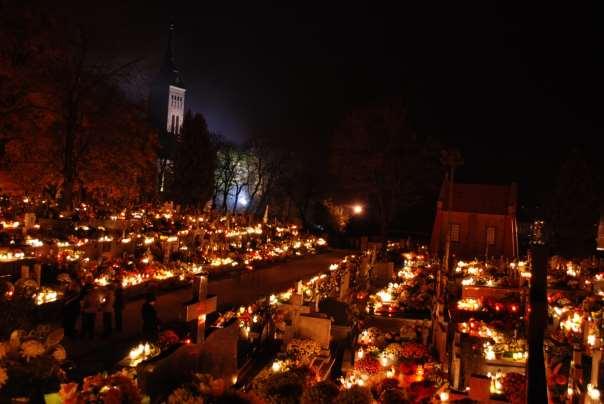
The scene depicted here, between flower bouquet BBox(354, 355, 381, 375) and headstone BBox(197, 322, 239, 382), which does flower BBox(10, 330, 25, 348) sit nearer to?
headstone BBox(197, 322, 239, 382)

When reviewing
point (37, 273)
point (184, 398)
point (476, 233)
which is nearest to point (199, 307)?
point (184, 398)

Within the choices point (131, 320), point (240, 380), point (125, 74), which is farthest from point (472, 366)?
point (125, 74)

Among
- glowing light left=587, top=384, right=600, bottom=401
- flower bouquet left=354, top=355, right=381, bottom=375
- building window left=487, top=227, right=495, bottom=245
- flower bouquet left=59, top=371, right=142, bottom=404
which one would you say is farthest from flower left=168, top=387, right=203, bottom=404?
building window left=487, top=227, right=495, bottom=245

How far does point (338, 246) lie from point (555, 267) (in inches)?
814

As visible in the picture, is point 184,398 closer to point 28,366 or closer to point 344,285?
point 28,366

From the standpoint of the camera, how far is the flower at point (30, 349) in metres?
Answer: 5.34

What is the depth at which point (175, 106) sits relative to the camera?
115062 millimetres

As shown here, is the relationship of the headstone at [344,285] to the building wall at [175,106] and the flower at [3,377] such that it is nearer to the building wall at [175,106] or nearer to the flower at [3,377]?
the flower at [3,377]

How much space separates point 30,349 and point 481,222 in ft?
112

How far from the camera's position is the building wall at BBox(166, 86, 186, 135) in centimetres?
11256

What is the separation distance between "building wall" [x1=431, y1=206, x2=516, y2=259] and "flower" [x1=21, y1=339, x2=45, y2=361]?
31.7 metres

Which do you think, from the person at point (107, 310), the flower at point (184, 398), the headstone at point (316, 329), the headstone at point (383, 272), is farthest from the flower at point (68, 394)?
the headstone at point (383, 272)

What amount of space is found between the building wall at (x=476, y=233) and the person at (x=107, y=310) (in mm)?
25994

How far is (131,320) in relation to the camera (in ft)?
43.7
